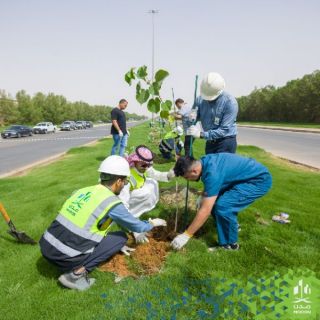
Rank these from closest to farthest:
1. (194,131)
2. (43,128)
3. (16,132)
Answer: (194,131) < (16,132) < (43,128)

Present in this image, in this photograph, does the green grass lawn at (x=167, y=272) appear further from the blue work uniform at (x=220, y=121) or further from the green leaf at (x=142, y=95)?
the green leaf at (x=142, y=95)

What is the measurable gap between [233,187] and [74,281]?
6.65 feet

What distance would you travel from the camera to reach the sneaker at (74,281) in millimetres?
3232

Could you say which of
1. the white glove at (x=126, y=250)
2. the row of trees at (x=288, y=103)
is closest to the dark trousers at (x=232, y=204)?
the white glove at (x=126, y=250)

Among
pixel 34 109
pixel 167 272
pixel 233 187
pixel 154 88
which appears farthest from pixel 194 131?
pixel 34 109

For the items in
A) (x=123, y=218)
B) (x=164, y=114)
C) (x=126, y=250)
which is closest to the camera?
(x=123, y=218)

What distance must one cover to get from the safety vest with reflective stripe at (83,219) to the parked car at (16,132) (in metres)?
33.0

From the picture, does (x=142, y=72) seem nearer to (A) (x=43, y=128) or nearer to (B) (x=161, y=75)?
(B) (x=161, y=75)

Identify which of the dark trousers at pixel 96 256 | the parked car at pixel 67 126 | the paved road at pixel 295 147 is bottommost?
the parked car at pixel 67 126

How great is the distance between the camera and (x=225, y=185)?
3879 millimetres

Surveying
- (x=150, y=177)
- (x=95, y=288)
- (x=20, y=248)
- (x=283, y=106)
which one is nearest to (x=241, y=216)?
(x=150, y=177)

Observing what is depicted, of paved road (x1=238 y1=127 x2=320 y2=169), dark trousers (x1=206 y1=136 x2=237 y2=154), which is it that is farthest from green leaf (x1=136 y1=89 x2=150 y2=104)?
paved road (x1=238 y1=127 x2=320 y2=169)

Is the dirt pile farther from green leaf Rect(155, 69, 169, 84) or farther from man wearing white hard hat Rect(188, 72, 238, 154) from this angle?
green leaf Rect(155, 69, 169, 84)

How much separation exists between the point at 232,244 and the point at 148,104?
199 cm
